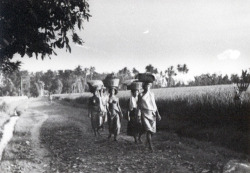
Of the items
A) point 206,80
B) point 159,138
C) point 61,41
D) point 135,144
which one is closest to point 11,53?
point 61,41

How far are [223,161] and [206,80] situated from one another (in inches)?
1593

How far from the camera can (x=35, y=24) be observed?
9.51 metres

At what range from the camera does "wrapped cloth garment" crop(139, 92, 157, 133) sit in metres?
10.0

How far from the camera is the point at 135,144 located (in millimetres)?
10914

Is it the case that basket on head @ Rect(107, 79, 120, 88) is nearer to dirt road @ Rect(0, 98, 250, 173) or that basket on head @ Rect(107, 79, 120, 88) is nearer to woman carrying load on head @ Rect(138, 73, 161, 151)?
dirt road @ Rect(0, 98, 250, 173)

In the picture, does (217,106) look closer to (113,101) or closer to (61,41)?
(113,101)

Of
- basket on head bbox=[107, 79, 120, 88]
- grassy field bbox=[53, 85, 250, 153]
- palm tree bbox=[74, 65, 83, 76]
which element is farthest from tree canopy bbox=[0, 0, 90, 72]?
palm tree bbox=[74, 65, 83, 76]

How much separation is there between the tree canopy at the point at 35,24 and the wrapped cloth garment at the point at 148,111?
9.09 feet

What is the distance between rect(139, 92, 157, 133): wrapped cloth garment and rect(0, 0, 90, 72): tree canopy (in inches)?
109

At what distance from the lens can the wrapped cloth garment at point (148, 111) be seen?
10.0 m

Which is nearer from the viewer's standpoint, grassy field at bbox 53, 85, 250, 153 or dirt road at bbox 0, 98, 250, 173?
dirt road at bbox 0, 98, 250, 173

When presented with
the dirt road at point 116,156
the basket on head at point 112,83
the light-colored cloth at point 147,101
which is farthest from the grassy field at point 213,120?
the basket on head at point 112,83

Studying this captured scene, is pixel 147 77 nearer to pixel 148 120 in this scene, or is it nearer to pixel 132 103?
pixel 148 120

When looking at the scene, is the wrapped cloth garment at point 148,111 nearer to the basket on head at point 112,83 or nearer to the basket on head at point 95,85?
the basket on head at point 112,83
